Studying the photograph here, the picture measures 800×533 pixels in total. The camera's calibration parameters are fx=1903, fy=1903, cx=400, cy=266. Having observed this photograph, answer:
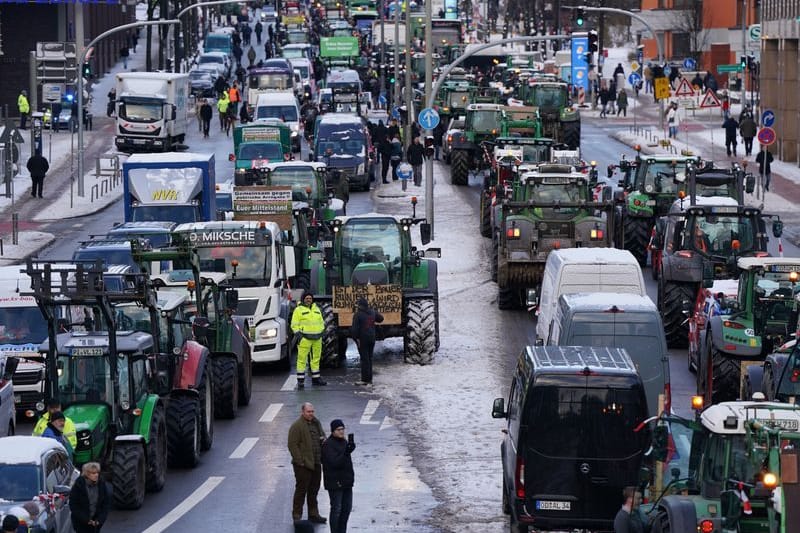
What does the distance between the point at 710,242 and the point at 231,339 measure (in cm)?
943

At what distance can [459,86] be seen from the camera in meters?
74.4

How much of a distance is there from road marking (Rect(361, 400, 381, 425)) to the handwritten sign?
2824mm

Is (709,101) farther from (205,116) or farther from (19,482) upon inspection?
(19,482)

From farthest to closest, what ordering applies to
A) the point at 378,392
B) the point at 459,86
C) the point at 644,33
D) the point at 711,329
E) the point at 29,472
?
the point at 644,33, the point at 459,86, the point at 378,392, the point at 711,329, the point at 29,472

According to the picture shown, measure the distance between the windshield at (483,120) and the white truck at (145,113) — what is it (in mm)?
15541

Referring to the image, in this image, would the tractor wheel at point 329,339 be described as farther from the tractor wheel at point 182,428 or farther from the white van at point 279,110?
the white van at point 279,110

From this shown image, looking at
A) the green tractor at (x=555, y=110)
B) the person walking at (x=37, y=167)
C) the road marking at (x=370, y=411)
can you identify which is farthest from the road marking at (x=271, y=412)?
the green tractor at (x=555, y=110)

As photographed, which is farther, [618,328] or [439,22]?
[439,22]

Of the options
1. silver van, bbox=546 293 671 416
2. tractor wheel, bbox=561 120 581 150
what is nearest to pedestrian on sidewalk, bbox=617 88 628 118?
tractor wheel, bbox=561 120 581 150

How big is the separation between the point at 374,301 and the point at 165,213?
44.4ft

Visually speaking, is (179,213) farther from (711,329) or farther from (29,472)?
(29,472)

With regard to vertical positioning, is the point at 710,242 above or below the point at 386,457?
above

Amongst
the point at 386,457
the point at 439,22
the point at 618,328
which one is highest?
the point at 439,22

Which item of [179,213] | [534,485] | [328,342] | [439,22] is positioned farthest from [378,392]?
[439,22]
